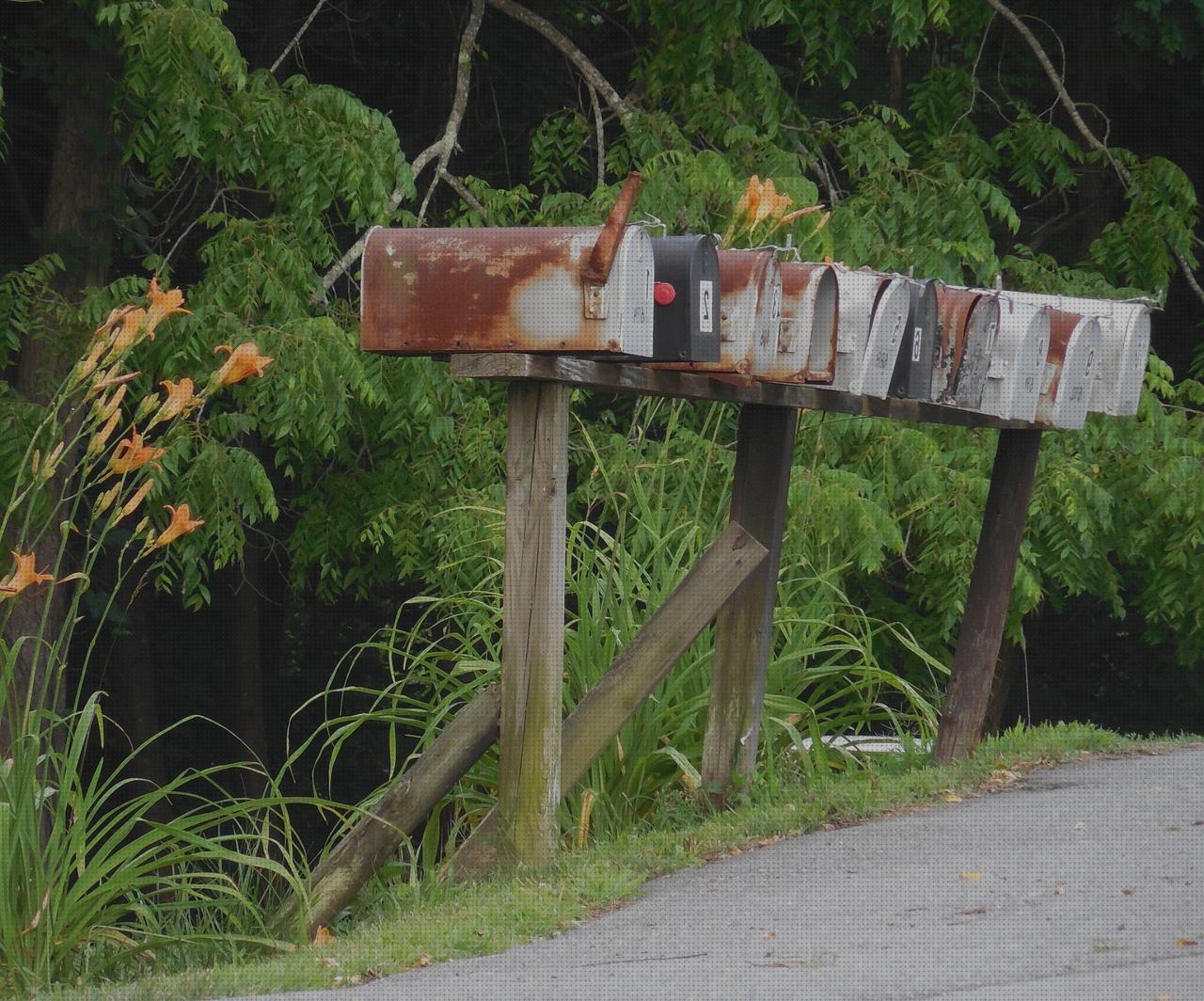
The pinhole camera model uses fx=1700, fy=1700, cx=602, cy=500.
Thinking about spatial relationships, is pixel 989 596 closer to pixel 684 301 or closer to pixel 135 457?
pixel 684 301

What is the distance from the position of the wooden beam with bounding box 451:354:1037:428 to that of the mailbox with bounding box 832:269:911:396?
104 mm

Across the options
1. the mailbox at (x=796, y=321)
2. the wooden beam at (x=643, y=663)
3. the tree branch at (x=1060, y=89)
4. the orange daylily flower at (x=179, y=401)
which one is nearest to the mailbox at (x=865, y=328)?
the mailbox at (x=796, y=321)

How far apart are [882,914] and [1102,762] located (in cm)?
215

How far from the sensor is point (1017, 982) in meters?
3.06

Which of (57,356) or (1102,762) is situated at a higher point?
(57,356)

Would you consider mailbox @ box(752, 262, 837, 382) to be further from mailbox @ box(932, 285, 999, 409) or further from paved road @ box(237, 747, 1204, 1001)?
paved road @ box(237, 747, 1204, 1001)

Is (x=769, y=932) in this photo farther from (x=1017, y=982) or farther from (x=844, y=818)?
(x=844, y=818)

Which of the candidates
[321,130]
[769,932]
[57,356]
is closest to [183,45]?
[321,130]

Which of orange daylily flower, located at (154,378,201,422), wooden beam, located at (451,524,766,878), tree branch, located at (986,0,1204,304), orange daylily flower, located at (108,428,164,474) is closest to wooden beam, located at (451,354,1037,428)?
wooden beam, located at (451,524,766,878)

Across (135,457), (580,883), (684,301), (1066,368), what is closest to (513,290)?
Answer: (684,301)

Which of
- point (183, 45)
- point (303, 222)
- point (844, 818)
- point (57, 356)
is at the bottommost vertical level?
point (844, 818)

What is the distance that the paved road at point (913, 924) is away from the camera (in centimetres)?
308

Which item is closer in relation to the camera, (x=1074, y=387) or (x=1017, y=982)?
(x=1017, y=982)

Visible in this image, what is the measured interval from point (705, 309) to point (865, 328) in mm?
699
